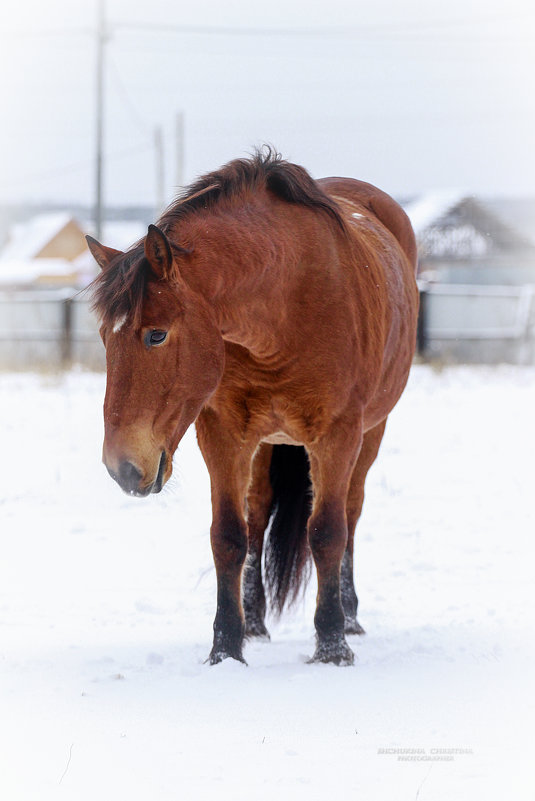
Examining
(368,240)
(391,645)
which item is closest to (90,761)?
(391,645)

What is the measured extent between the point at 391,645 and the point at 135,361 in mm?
1810

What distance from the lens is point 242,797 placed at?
2.54m

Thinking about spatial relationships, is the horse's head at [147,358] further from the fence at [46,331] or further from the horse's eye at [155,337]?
the fence at [46,331]

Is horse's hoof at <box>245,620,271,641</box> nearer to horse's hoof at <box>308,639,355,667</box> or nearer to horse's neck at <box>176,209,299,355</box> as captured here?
horse's hoof at <box>308,639,355,667</box>

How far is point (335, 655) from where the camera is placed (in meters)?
3.89

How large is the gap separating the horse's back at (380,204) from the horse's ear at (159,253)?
219 centimetres

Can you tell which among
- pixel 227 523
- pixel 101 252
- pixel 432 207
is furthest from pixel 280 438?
pixel 432 207

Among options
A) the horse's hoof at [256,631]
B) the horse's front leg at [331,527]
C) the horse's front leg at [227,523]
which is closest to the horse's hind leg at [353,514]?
the horse's hoof at [256,631]

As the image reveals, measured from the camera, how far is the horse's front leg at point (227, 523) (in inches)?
153

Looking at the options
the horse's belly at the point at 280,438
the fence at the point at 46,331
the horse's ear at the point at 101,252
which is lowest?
the fence at the point at 46,331

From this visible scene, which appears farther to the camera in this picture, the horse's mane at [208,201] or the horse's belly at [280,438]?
the horse's belly at [280,438]

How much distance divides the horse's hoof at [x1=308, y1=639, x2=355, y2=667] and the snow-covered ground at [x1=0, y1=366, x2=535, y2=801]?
7 cm

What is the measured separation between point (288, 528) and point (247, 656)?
2.67 ft

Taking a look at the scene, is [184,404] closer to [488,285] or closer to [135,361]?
[135,361]
